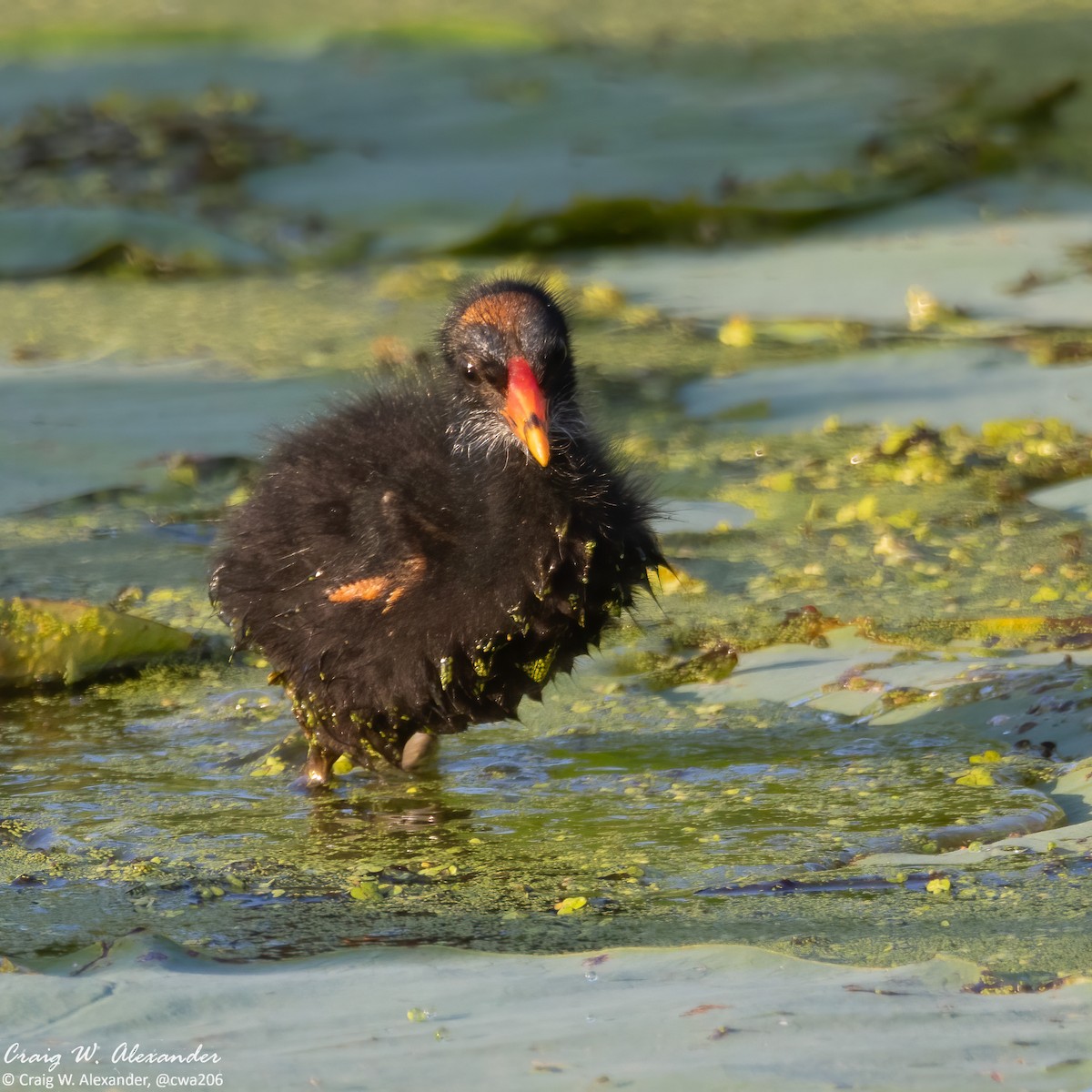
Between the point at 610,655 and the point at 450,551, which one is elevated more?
the point at 450,551

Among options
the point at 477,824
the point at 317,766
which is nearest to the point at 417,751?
the point at 317,766

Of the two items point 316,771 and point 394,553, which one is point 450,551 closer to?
point 394,553

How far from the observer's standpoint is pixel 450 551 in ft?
11.0

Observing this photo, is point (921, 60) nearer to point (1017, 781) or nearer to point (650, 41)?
point (650, 41)

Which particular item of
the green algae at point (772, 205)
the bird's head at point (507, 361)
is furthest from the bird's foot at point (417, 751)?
the green algae at point (772, 205)

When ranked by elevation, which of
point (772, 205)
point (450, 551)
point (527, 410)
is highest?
point (772, 205)

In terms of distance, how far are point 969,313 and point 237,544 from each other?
10.9 ft

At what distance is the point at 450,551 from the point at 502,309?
488 mm

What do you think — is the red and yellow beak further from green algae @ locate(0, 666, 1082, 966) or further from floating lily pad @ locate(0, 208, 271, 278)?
floating lily pad @ locate(0, 208, 271, 278)

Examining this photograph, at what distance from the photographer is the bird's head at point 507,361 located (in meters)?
3.42

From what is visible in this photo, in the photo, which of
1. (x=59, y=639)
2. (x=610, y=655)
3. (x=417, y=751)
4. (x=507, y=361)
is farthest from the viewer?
(x=610, y=655)

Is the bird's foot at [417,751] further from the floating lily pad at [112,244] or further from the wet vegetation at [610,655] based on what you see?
the floating lily pad at [112,244]

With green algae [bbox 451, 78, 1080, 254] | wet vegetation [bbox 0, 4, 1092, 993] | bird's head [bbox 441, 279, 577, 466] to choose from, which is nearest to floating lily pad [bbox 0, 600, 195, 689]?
wet vegetation [bbox 0, 4, 1092, 993]

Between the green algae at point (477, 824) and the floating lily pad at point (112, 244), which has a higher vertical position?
the floating lily pad at point (112, 244)
